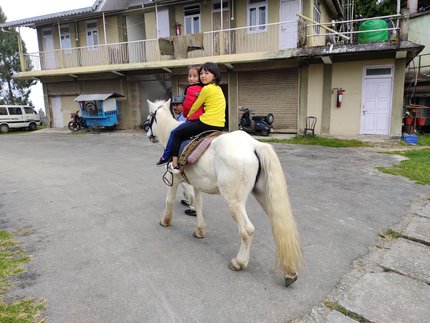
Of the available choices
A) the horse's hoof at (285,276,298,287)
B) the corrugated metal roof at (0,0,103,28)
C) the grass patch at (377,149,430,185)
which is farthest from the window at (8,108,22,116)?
the horse's hoof at (285,276,298,287)

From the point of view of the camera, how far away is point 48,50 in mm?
18938

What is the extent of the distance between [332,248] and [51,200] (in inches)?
179

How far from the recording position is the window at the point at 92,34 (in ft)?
59.3

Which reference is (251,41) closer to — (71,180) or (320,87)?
(320,87)

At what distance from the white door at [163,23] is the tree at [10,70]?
47.6 ft

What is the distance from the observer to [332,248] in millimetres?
3689

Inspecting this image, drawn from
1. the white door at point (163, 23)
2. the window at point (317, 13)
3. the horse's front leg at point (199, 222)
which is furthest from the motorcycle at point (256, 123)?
the horse's front leg at point (199, 222)

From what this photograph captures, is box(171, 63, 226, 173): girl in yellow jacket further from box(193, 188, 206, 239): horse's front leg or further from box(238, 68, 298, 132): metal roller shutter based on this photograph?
box(238, 68, 298, 132): metal roller shutter

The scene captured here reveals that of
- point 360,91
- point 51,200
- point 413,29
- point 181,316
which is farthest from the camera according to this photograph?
point 413,29

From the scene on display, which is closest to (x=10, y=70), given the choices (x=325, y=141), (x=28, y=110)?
(x=28, y=110)

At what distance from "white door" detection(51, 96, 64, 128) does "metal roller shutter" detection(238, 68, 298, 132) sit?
39.1 ft

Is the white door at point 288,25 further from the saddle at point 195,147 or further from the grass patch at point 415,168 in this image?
the saddle at point 195,147

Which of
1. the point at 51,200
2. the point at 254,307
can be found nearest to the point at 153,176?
the point at 51,200

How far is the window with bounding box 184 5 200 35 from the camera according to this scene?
50.6 ft
